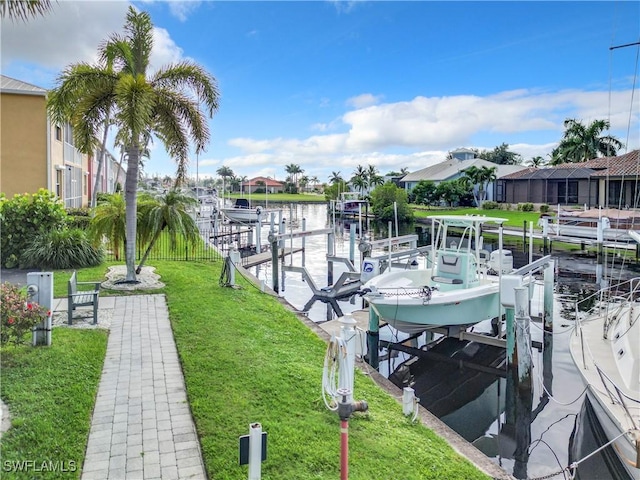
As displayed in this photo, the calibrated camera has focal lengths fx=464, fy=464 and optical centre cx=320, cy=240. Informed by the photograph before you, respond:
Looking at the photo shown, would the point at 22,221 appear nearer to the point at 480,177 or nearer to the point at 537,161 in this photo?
the point at 480,177

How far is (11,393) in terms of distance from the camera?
5770 millimetres

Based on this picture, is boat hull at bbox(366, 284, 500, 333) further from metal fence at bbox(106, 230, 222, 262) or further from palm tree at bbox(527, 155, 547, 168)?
palm tree at bbox(527, 155, 547, 168)

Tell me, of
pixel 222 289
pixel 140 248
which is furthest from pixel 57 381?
pixel 140 248

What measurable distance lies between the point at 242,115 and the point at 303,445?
19648mm

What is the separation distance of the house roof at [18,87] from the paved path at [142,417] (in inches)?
646

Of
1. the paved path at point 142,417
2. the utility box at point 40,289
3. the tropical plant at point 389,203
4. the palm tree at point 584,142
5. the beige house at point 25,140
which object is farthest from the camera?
the palm tree at point 584,142

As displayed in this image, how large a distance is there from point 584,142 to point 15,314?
64644 millimetres

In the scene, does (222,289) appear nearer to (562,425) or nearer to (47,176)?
(562,425)

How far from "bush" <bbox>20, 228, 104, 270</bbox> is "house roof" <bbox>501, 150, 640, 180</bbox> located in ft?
118

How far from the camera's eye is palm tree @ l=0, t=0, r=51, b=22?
20.7ft

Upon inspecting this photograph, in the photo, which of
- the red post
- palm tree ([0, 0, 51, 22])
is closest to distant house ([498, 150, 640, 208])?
the red post

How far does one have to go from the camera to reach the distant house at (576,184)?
38953 millimetres

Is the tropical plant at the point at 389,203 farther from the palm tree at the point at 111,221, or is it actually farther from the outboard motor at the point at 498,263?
the palm tree at the point at 111,221

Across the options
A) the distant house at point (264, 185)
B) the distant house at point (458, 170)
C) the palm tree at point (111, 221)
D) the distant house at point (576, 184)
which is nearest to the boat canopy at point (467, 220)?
the palm tree at point (111, 221)
